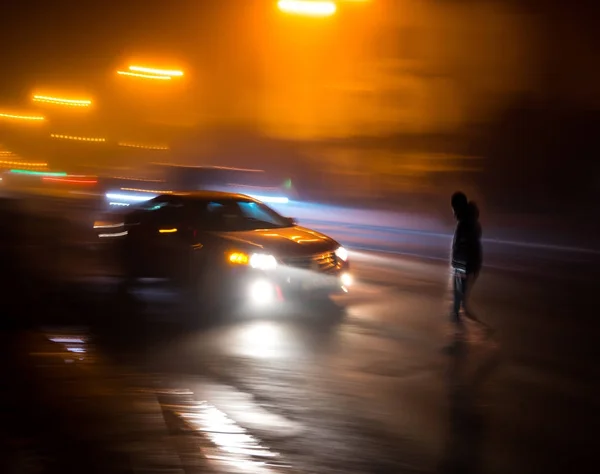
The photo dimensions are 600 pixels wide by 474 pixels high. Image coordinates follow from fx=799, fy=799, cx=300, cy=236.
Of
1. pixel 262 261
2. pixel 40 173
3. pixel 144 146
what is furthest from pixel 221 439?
pixel 40 173

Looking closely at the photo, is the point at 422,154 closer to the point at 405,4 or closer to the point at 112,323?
the point at 405,4

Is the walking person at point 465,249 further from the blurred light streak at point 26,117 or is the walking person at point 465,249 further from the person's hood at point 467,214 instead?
the blurred light streak at point 26,117

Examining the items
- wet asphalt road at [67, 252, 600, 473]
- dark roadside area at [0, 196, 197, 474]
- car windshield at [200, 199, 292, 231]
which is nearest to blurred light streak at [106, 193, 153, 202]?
car windshield at [200, 199, 292, 231]

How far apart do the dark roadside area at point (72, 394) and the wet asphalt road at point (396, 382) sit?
37 centimetres

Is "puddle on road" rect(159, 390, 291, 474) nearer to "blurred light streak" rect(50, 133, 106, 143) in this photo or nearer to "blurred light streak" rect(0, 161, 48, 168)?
"blurred light streak" rect(50, 133, 106, 143)

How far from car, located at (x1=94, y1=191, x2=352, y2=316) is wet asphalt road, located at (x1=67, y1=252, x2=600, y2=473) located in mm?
447

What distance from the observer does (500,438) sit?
589 cm

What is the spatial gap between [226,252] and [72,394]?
13.5 feet

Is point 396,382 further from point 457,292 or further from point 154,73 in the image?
point 154,73

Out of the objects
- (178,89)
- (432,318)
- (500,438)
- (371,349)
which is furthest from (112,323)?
(178,89)

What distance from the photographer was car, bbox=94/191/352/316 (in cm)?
1016

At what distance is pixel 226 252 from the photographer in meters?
10.4

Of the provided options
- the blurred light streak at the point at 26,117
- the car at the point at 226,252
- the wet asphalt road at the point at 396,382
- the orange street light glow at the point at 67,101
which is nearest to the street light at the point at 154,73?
the orange street light glow at the point at 67,101

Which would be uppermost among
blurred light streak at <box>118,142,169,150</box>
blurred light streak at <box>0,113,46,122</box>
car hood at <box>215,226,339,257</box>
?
blurred light streak at <box>0,113,46,122</box>
